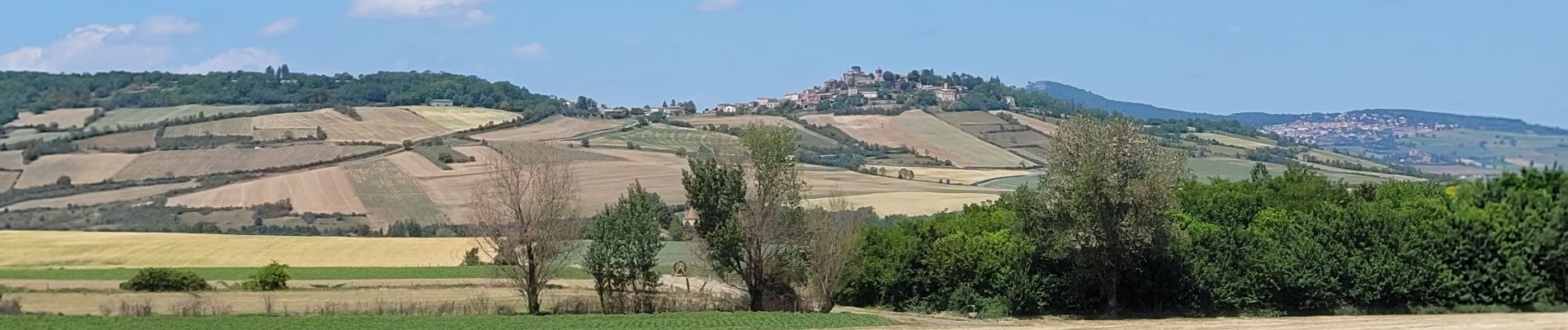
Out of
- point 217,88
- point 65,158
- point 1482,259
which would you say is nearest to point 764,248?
point 1482,259

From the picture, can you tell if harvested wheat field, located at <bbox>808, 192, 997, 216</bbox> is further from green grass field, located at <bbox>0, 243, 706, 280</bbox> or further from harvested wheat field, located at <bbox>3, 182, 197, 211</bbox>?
harvested wheat field, located at <bbox>3, 182, 197, 211</bbox>

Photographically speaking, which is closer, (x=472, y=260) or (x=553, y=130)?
(x=472, y=260)

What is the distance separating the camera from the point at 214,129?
354ft

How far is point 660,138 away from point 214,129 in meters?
40.3

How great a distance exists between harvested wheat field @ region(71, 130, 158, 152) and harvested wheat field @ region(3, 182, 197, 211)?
41.0 ft

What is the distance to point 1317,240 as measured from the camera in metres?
44.7

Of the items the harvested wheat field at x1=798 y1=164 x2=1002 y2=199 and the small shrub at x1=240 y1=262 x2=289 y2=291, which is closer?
the small shrub at x1=240 y1=262 x2=289 y2=291

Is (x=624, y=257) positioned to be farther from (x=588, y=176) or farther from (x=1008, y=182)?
(x=1008, y=182)

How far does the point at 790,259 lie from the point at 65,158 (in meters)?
63.9

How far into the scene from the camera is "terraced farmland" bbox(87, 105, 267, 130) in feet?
346

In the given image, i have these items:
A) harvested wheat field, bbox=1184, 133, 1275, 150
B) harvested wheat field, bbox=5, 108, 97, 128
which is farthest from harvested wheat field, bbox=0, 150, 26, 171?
harvested wheat field, bbox=1184, 133, 1275, 150

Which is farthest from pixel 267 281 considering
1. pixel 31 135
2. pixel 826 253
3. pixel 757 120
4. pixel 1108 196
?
pixel 757 120

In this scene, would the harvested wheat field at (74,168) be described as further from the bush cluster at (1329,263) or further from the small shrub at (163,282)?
the bush cluster at (1329,263)

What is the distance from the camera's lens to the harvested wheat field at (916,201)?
79.9 m
